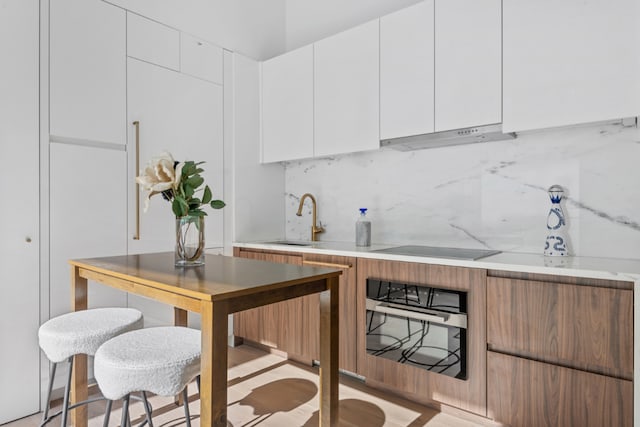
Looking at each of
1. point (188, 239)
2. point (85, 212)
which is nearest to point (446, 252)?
point (188, 239)

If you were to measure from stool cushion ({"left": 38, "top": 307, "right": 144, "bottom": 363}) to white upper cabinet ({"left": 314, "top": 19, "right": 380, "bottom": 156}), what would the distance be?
5.59 feet

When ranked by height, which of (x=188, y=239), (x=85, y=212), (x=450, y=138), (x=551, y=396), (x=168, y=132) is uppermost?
(x=168, y=132)

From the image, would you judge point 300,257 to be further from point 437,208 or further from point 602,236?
point 602,236

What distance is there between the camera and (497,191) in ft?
7.71

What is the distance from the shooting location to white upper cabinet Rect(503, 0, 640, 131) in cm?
172

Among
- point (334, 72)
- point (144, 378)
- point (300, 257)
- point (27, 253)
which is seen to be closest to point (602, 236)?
point (300, 257)

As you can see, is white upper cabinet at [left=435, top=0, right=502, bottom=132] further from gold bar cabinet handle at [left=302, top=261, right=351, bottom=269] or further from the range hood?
gold bar cabinet handle at [left=302, top=261, right=351, bottom=269]

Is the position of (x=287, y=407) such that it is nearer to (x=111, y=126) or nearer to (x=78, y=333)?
(x=78, y=333)

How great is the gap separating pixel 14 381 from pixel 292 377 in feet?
4.93

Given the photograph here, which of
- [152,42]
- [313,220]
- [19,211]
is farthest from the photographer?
[313,220]

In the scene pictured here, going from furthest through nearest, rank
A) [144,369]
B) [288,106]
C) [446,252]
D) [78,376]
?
[288,106], [446,252], [78,376], [144,369]

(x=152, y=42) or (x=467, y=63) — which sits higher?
(x=152, y=42)

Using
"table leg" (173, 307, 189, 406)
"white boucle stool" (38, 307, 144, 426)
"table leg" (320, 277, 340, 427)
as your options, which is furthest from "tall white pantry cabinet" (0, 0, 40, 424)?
"table leg" (320, 277, 340, 427)

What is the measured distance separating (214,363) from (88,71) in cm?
202
